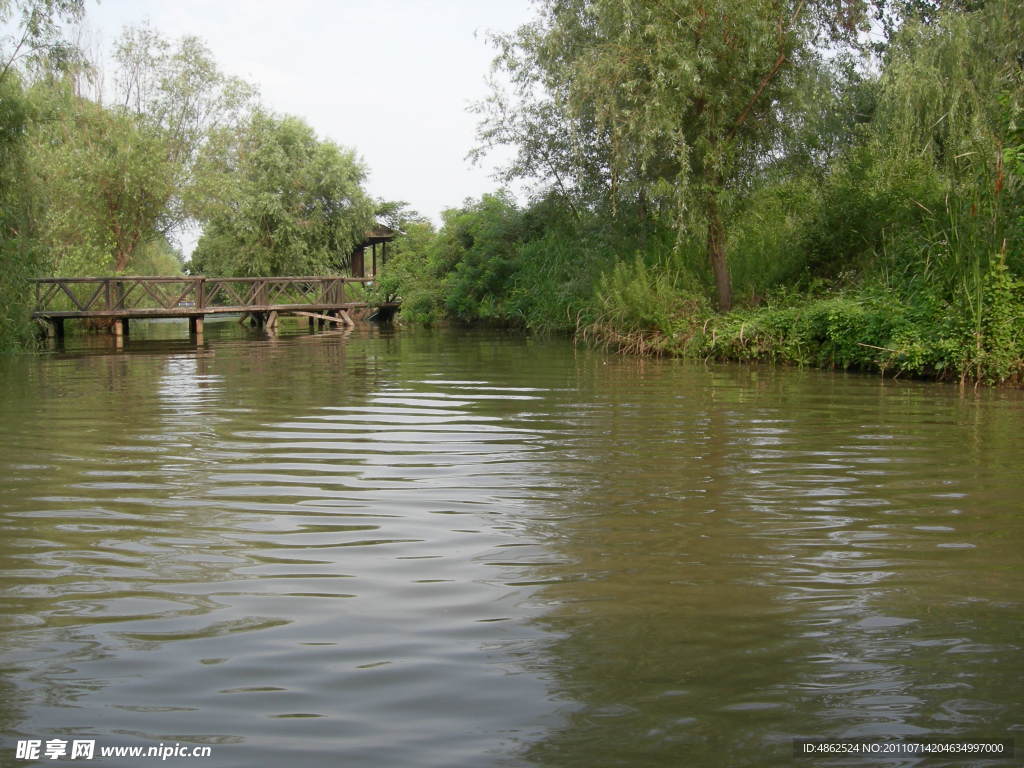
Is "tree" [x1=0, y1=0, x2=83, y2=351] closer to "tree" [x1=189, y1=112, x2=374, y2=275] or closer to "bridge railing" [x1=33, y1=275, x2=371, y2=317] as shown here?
"bridge railing" [x1=33, y1=275, x2=371, y2=317]

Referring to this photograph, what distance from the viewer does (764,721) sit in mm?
2826

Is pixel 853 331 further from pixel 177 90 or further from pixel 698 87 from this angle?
pixel 177 90

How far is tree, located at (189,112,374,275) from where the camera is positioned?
40.9 m

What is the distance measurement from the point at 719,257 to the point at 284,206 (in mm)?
27252

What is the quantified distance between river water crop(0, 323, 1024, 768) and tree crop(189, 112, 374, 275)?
33.5 metres

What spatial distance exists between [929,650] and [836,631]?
0.33 m

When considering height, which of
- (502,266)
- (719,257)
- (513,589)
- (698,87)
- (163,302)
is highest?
(698,87)

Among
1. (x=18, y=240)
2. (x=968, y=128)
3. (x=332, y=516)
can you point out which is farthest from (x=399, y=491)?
(x=968, y=128)

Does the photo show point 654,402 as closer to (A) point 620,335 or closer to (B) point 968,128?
(A) point 620,335

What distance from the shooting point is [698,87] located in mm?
16781

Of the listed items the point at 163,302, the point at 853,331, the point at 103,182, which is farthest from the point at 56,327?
the point at 853,331

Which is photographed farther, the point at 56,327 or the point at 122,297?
the point at 56,327

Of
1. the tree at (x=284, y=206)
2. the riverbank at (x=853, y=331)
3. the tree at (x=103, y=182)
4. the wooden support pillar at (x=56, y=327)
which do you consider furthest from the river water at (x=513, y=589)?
the tree at (x=284, y=206)

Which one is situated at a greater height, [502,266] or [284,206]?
[284,206]
